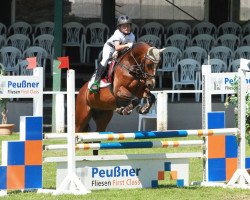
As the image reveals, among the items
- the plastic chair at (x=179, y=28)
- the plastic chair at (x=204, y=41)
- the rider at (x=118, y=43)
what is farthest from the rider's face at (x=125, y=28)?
the plastic chair at (x=179, y=28)

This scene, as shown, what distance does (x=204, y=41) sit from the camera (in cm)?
2438

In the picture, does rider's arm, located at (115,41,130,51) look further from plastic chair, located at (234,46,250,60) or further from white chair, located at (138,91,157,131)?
plastic chair, located at (234,46,250,60)

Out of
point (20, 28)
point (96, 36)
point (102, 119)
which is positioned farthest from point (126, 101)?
point (20, 28)

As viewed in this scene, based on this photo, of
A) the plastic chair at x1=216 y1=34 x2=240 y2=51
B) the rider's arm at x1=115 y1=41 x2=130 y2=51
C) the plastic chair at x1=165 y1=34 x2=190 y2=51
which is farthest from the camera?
the plastic chair at x1=216 y1=34 x2=240 y2=51

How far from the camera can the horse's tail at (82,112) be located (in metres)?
14.9

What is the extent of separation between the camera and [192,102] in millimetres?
21328

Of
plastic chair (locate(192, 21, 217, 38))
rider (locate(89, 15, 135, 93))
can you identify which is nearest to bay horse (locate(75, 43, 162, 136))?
rider (locate(89, 15, 135, 93))

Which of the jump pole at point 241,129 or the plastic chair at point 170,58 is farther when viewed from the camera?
the plastic chair at point 170,58

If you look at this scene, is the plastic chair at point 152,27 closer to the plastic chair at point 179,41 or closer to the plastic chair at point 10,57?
the plastic chair at point 179,41

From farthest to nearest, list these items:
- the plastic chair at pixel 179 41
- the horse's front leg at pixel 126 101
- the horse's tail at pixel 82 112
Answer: the plastic chair at pixel 179 41 < the horse's tail at pixel 82 112 < the horse's front leg at pixel 126 101

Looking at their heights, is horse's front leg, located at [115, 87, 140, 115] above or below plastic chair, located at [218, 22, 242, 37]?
below

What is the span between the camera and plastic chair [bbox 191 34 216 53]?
79.4 feet

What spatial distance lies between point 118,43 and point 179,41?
33.6 ft

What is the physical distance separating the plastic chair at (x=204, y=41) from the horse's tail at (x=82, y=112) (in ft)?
31.1
